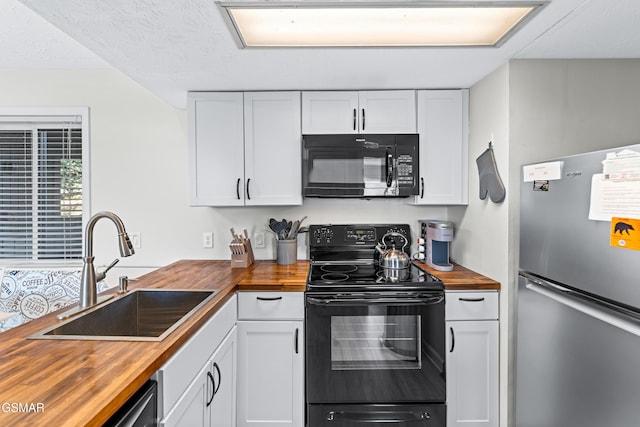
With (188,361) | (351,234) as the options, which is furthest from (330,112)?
(188,361)

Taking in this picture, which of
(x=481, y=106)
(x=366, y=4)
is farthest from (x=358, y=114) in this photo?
(x=366, y=4)

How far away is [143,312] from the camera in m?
1.80

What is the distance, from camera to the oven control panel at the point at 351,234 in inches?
103

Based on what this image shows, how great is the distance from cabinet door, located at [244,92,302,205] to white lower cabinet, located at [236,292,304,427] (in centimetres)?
71

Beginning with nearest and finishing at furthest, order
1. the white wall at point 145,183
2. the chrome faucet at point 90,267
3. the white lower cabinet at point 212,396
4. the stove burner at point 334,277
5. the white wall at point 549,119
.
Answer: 1. the white lower cabinet at point 212,396
2. the chrome faucet at point 90,267
3. the white wall at point 549,119
4. the stove burner at point 334,277
5. the white wall at point 145,183

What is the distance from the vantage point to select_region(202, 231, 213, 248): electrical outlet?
2719 millimetres

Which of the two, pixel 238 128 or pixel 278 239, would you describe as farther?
pixel 278 239

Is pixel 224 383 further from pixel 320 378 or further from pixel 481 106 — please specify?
pixel 481 106

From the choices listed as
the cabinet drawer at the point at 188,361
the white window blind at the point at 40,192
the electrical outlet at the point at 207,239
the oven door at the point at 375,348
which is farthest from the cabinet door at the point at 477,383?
the white window blind at the point at 40,192

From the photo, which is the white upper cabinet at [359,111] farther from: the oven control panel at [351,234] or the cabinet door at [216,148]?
the oven control panel at [351,234]

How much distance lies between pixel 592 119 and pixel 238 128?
2024mm

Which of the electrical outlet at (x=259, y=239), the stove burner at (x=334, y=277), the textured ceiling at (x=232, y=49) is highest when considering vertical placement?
the textured ceiling at (x=232, y=49)

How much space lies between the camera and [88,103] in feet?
8.85

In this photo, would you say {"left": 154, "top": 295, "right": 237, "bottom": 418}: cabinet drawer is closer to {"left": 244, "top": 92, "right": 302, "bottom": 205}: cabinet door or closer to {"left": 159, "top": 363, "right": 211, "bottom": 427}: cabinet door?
{"left": 159, "top": 363, "right": 211, "bottom": 427}: cabinet door
